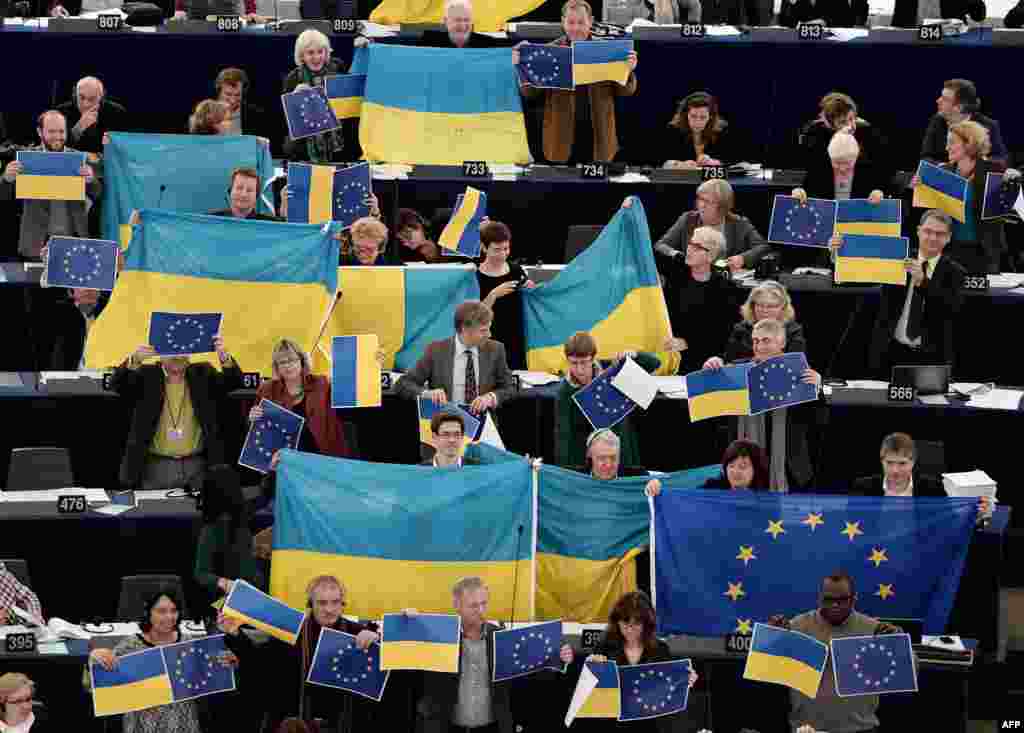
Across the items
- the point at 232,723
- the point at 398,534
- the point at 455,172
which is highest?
the point at 455,172

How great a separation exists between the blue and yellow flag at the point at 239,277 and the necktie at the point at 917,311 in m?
3.66

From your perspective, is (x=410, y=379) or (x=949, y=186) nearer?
(x=410, y=379)

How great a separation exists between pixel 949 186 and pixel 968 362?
51.2 inches

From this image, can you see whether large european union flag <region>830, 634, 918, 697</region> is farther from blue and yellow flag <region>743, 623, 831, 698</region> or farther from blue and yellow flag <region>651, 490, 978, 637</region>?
blue and yellow flag <region>651, 490, 978, 637</region>

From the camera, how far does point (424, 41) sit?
21078 mm

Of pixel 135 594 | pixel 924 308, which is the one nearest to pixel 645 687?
pixel 135 594

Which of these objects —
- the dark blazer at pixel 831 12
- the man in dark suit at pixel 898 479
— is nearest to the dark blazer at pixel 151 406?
the man in dark suit at pixel 898 479

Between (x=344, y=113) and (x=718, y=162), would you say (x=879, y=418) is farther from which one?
(x=344, y=113)

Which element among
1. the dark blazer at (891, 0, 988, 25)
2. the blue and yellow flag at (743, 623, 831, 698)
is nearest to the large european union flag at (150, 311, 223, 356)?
the blue and yellow flag at (743, 623, 831, 698)

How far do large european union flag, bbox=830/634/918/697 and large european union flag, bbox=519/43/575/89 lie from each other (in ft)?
19.1

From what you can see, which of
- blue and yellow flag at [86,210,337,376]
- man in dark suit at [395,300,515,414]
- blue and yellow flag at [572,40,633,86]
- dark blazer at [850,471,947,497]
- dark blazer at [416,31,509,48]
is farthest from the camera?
dark blazer at [416,31,509,48]

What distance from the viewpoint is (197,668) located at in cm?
1541

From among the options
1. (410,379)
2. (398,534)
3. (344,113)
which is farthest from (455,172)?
(398,534)

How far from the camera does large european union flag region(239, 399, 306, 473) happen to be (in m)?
16.6
